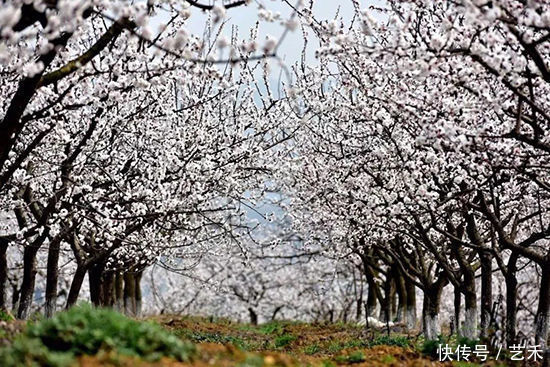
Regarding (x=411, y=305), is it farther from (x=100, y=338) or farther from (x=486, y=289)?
(x=100, y=338)

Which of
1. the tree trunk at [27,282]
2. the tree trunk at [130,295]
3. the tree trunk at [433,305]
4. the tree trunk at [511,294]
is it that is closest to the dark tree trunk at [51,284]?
the tree trunk at [27,282]

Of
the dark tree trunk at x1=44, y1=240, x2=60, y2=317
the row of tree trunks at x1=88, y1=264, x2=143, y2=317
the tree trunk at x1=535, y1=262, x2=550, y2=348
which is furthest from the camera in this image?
the row of tree trunks at x1=88, y1=264, x2=143, y2=317

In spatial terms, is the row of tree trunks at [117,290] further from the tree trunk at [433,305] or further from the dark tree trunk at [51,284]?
the tree trunk at [433,305]

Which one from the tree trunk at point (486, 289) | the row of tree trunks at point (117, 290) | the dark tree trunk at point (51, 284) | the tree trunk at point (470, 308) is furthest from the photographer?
the row of tree trunks at point (117, 290)

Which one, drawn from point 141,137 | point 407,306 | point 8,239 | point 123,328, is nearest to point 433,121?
point 123,328

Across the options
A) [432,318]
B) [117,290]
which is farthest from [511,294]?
[117,290]

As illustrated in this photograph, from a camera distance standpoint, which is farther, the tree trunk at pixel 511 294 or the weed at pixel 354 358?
the tree trunk at pixel 511 294

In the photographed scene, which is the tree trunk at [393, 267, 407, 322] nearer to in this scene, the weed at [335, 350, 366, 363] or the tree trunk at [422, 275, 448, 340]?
the tree trunk at [422, 275, 448, 340]

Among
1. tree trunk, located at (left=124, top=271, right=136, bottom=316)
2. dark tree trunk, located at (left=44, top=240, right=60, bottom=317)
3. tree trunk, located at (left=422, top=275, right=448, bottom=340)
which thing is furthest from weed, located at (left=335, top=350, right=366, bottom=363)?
tree trunk, located at (left=124, top=271, right=136, bottom=316)

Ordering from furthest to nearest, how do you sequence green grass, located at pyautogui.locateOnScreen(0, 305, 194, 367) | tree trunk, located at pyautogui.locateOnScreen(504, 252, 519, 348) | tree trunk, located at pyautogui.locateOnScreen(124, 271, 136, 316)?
tree trunk, located at pyautogui.locateOnScreen(124, 271, 136, 316) → tree trunk, located at pyautogui.locateOnScreen(504, 252, 519, 348) → green grass, located at pyautogui.locateOnScreen(0, 305, 194, 367)

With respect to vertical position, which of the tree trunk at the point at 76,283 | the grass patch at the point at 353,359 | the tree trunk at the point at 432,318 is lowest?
the grass patch at the point at 353,359

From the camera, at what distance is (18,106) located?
7.70m

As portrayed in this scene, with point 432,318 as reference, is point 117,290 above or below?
above

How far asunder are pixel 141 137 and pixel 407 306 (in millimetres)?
13747
